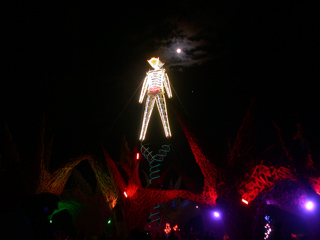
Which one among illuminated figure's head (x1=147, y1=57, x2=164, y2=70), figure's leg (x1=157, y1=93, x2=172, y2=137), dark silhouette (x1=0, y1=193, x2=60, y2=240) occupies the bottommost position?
dark silhouette (x1=0, y1=193, x2=60, y2=240)

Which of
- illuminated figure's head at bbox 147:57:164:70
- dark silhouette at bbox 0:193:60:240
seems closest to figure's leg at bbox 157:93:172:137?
illuminated figure's head at bbox 147:57:164:70

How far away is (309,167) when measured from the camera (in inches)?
236

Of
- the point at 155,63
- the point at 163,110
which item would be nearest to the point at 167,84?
the point at 155,63

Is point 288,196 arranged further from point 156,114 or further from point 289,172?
point 156,114

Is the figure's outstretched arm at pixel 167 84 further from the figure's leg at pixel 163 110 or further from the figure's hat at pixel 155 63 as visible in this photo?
the figure's hat at pixel 155 63

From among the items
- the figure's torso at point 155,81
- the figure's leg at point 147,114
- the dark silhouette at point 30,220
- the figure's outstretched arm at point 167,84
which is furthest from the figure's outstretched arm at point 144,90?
the dark silhouette at point 30,220

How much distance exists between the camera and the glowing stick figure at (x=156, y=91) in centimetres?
1125

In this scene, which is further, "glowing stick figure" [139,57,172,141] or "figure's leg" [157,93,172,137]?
"figure's leg" [157,93,172,137]

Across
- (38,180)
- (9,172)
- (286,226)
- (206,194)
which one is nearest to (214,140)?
(206,194)

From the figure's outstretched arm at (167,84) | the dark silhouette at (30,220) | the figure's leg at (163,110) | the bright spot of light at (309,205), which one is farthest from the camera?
the figure's leg at (163,110)

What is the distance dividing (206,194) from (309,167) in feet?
10.5

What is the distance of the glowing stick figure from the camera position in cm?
1125

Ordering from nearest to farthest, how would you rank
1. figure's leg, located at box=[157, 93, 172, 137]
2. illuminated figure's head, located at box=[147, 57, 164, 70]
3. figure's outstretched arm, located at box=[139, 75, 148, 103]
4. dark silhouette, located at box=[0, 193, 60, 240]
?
dark silhouette, located at box=[0, 193, 60, 240]
illuminated figure's head, located at box=[147, 57, 164, 70]
figure's leg, located at box=[157, 93, 172, 137]
figure's outstretched arm, located at box=[139, 75, 148, 103]

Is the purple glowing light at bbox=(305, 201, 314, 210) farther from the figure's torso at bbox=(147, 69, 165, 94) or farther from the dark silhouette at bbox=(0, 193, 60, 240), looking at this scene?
the dark silhouette at bbox=(0, 193, 60, 240)
